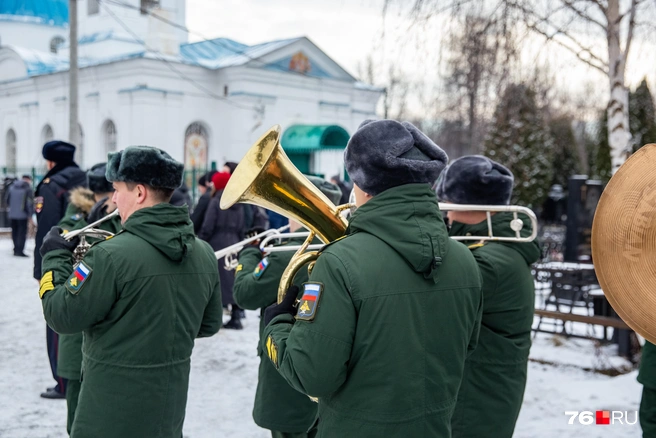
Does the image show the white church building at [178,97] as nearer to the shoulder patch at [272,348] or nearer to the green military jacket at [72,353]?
the green military jacket at [72,353]

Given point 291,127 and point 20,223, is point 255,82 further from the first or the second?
point 20,223

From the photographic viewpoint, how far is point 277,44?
22234mm

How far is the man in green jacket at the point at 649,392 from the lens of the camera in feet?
10.7

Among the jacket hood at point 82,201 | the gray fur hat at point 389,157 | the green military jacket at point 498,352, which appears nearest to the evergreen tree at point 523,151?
the jacket hood at point 82,201

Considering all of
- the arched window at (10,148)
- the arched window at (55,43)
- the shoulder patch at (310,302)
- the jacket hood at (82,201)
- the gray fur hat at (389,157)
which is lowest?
the shoulder patch at (310,302)

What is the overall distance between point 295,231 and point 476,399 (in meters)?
1.30

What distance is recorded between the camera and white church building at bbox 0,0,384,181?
20672 mm

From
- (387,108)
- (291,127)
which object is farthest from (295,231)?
(387,108)

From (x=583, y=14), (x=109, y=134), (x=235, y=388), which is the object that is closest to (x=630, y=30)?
(x=583, y=14)

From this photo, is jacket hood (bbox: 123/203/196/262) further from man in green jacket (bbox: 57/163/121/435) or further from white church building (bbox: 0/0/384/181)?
white church building (bbox: 0/0/384/181)

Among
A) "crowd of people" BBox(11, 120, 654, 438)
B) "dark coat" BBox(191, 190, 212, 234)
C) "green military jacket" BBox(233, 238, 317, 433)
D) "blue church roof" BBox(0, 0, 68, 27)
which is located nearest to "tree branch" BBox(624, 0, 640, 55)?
"crowd of people" BBox(11, 120, 654, 438)

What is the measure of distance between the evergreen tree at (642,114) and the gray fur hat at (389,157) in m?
21.3

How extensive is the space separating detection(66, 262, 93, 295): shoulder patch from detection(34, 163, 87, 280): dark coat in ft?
10.1

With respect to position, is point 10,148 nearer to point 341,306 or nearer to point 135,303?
point 135,303
